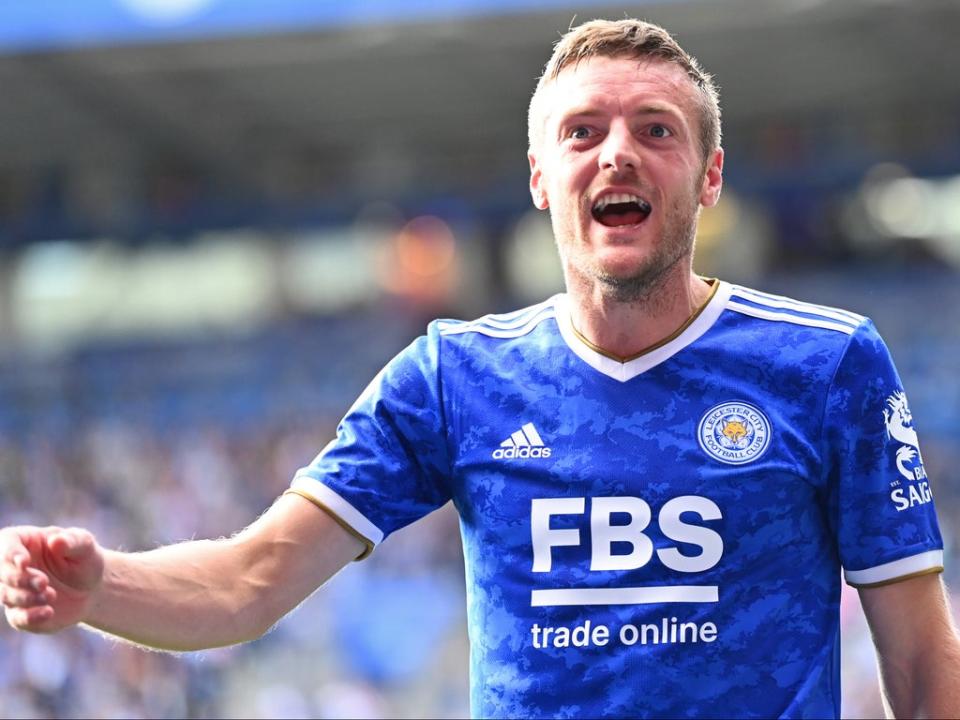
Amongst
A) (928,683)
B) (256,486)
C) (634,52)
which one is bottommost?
(928,683)

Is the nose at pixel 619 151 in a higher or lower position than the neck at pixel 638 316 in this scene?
higher

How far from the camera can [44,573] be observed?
1.89m

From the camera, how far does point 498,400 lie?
2.37m

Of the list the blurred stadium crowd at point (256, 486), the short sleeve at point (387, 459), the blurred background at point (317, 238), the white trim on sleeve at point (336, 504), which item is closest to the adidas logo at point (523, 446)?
the short sleeve at point (387, 459)

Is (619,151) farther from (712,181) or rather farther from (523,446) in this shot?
(523,446)

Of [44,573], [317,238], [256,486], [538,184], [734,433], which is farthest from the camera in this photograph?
[317,238]

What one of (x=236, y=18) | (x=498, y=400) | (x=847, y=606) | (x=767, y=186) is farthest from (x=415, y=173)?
(x=498, y=400)

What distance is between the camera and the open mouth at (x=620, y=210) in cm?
A: 224

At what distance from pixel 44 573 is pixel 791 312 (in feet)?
3.94

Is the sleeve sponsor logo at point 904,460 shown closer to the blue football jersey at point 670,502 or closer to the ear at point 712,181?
the blue football jersey at point 670,502

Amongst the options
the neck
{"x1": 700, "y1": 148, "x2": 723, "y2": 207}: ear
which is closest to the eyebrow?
{"x1": 700, "y1": 148, "x2": 723, "y2": 207}: ear

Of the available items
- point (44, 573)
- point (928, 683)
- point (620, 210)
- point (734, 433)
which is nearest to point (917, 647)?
point (928, 683)

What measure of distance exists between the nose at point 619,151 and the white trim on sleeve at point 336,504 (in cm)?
66

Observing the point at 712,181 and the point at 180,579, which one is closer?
the point at 180,579
